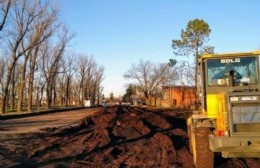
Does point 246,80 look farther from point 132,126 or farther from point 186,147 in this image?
point 132,126

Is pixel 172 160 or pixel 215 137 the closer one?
pixel 215 137

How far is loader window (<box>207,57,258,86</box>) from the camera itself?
12.5 meters

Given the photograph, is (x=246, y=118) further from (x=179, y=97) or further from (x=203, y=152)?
(x=179, y=97)

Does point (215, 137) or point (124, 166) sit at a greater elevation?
point (215, 137)

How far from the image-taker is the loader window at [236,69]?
1253cm

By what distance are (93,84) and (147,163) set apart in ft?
385

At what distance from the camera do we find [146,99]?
117 m

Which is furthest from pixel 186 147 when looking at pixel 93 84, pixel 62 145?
pixel 93 84

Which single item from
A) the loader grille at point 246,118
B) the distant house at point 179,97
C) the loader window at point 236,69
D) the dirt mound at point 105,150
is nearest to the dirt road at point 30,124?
the dirt mound at point 105,150

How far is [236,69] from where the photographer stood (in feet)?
41.5

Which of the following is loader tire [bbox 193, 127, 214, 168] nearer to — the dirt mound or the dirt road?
the dirt mound

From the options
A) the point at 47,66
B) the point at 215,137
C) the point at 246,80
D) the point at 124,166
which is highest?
the point at 47,66

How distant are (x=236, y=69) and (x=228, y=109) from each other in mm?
2424

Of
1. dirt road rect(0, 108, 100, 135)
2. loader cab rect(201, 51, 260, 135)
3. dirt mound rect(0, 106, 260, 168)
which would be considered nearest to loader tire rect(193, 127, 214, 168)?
loader cab rect(201, 51, 260, 135)
